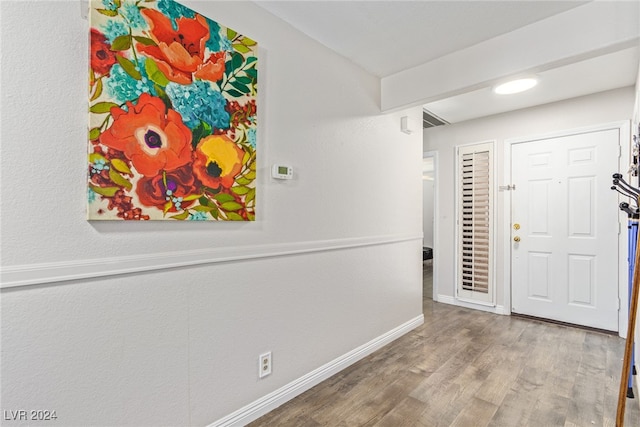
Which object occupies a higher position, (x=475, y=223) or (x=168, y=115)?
(x=168, y=115)

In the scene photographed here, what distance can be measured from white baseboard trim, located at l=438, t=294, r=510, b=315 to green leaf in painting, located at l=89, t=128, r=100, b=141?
418 cm

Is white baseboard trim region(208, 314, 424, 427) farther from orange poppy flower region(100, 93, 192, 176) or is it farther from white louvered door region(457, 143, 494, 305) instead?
white louvered door region(457, 143, 494, 305)

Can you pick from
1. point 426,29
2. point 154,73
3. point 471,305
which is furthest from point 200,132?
point 471,305

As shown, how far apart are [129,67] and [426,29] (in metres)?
1.77

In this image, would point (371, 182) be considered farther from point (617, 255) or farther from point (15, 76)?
point (617, 255)

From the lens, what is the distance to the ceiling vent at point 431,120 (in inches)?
149

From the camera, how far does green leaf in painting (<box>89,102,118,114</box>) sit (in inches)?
47.9

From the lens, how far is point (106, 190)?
1.25 m

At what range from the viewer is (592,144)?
123 inches

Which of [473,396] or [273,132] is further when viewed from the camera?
[473,396]

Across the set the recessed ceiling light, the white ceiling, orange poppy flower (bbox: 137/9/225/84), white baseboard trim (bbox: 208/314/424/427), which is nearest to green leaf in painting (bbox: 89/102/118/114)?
orange poppy flower (bbox: 137/9/225/84)

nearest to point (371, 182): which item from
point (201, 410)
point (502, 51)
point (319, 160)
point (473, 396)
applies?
point (319, 160)

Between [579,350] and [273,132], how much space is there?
3.18 m

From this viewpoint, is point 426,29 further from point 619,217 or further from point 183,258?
point 619,217
